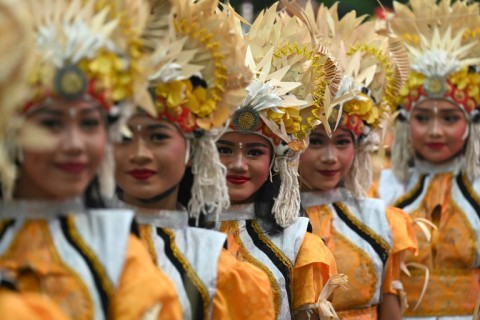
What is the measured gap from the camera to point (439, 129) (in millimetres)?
7305

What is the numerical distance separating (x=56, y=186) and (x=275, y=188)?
6.89 ft

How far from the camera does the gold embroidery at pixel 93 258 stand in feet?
12.7

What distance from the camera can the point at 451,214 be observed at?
730 centimetres

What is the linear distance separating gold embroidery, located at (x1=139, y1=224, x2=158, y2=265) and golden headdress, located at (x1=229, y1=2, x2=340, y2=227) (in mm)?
946

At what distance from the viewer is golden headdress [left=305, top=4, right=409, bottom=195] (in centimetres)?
654

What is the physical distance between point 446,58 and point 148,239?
9.99 ft

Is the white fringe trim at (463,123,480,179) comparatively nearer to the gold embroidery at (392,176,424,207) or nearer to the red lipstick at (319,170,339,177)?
the gold embroidery at (392,176,424,207)

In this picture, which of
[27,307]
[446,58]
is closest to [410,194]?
[446,58]

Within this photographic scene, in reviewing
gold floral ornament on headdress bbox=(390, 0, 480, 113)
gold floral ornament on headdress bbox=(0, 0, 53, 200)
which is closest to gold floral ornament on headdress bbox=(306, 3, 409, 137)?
gold floral ornament on headdress bbox=(390, 0, 480, 113)

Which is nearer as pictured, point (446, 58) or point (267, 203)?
point (267, 203)

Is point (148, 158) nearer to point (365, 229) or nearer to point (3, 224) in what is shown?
point (3, 224)

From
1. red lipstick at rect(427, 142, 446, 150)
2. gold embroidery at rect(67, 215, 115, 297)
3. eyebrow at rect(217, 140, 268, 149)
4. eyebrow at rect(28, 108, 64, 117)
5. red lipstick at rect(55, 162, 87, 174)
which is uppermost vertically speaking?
eyebrow at rect(28, 108, 64, 117)

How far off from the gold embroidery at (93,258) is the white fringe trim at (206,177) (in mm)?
1013

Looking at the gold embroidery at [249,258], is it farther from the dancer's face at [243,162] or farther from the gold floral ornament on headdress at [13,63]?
the gold floral ornament on headdress at [13,63]
